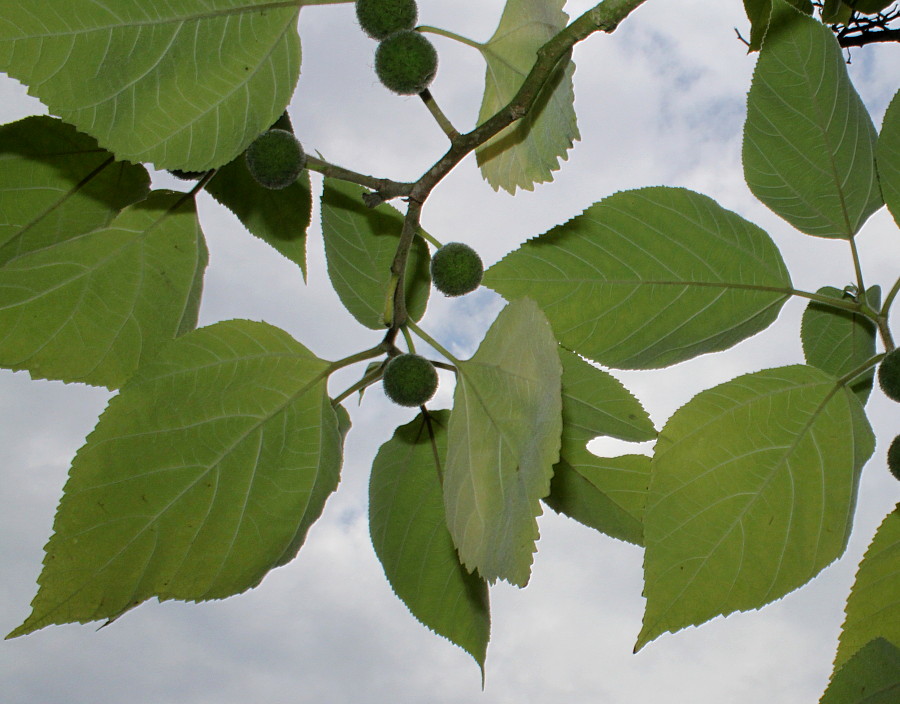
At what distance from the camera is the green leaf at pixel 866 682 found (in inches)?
43.1

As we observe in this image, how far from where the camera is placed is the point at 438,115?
1.11 metres

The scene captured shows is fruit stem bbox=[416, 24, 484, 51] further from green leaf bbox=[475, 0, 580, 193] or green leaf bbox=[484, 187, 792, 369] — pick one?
green leaf bbox=[484, 187, 792, 369]

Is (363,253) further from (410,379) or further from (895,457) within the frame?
(895,457)

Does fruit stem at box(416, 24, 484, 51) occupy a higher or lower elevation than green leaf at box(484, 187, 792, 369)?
higher

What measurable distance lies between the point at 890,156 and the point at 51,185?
1190 millimetres

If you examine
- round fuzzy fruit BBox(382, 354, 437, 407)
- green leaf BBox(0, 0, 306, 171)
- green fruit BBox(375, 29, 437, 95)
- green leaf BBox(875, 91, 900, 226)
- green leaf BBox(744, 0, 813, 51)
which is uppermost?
green leaf BBox(744, 0, 813, 51)

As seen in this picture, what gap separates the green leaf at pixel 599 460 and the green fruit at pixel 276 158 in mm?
439

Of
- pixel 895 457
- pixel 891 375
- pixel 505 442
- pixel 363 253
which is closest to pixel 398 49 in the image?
pixel 363 253

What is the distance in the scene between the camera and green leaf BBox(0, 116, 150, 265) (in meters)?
1.21

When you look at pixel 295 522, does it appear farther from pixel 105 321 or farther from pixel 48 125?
pixel 48 125

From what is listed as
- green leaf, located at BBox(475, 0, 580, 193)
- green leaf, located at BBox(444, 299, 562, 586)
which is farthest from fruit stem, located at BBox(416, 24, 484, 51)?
green leaf, located at BBox(444, 299, 562, 586)

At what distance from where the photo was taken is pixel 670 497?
109cm

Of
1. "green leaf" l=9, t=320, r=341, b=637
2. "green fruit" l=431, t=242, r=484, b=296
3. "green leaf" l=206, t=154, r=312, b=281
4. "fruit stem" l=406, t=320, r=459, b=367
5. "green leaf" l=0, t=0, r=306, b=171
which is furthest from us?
"green leaf" l=206, t=154, r=312, b=281

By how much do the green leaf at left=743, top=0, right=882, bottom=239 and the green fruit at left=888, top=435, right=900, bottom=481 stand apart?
324 mm
